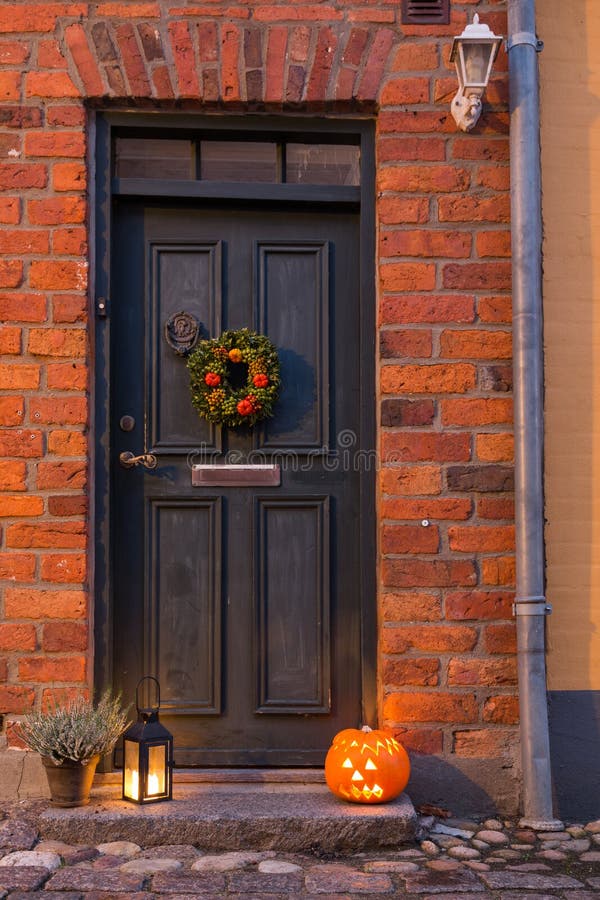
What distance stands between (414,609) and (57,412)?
1.56m

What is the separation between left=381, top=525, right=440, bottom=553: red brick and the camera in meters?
3.87

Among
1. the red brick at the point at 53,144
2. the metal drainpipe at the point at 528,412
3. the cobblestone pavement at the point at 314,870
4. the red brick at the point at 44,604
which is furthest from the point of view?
the red brick at the point at 53,144

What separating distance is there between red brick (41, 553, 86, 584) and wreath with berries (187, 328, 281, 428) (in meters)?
0.75

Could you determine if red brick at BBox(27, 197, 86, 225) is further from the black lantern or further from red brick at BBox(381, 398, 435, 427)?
the black lantern

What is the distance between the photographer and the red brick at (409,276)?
12.9ft

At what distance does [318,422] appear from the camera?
4113 mm

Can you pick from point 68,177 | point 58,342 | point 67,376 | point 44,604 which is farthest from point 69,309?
point 44,604

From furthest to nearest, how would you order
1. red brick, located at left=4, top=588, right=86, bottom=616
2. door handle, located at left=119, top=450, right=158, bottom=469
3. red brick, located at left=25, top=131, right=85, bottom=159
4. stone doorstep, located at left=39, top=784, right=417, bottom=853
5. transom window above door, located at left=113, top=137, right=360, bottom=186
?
transom window above door, located at left=113, top=137, right=360, bottom=186
door handle, located at left=119, top=450, right=158, bottom=469
red brick, located at left=25, top=131, right=85, bottom=159
red brick, located at left=4, top=588, right=86, bottom=616
stone doorstep, located at left=39, top=784, right=417, bottom=853

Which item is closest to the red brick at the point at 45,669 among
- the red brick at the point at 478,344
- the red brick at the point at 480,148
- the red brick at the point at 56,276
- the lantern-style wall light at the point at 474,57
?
the red brick at the point at 56,276

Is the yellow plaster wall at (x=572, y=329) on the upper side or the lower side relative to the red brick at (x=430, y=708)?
upper

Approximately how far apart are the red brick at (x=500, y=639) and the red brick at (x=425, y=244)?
4.77ft

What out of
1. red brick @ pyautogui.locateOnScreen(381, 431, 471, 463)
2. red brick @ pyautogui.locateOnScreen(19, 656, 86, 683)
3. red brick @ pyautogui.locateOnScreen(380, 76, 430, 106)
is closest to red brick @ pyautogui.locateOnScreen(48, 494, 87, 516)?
red brick @ pyautogui.locateOnScreen(19, 656, 86, 683)

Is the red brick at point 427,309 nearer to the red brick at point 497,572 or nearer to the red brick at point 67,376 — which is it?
the red brick at point 497,572

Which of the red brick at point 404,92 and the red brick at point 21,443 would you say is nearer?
the red brick at point 21,443
